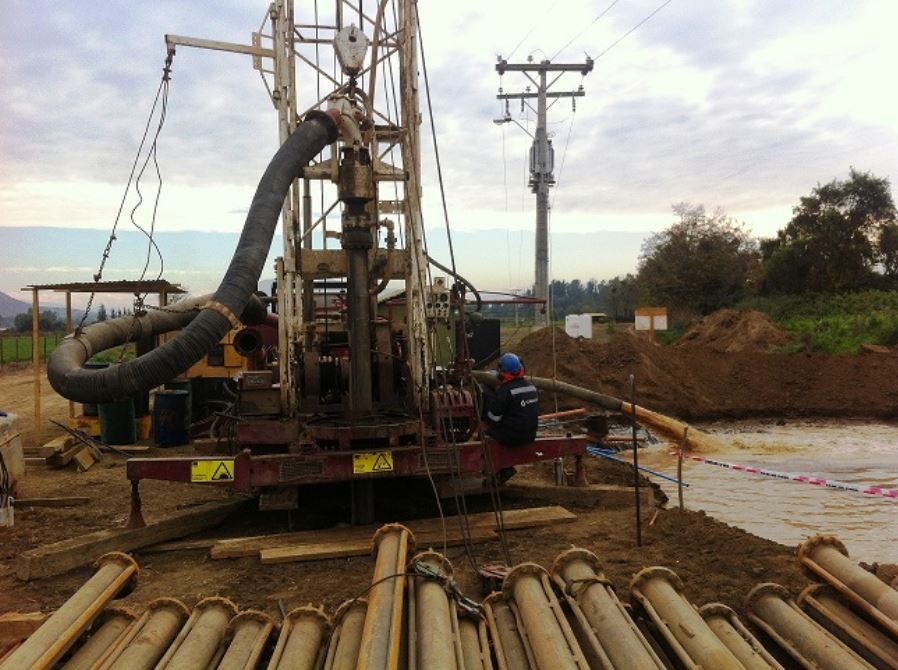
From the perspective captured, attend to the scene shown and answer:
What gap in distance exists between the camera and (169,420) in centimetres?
1199

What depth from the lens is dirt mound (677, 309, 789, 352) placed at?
930 inches

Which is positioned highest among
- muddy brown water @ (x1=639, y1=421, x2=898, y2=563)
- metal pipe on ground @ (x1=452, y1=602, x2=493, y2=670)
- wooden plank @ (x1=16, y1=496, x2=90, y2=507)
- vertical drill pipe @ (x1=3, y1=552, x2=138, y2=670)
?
vertical drill pipe @ (x1=3, y1=552, x2=138, y2=670)

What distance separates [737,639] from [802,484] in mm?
7345

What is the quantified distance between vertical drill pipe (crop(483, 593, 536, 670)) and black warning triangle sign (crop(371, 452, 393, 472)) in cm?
242

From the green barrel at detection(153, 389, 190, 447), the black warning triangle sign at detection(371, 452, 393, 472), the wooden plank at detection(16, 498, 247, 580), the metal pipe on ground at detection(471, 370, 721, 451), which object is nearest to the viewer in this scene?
the wooden plank at detection(16, 498, 247, 580)

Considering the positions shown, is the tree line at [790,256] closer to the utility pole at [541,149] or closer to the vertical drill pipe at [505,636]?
the utility pole at [541,149]

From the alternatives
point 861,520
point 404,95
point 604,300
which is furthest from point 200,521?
point 604,300

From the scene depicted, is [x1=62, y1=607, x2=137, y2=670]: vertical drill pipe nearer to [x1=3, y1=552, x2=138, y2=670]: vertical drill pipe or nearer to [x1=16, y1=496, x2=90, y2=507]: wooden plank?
[x1=3, y1=552, x2=138, y2=670]: vertical drill pipe

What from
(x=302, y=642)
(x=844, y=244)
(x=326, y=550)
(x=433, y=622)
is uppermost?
(x=844, y=244)

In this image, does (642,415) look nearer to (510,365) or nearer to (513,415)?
(510,365)

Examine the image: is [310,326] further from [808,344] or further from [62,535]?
[808,344]

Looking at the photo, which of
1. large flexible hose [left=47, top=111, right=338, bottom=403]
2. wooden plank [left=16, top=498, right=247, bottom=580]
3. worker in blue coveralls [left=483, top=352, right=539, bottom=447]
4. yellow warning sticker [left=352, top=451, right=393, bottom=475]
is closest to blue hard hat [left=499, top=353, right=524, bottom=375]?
worker in blue coveralls [left=483, top=352, right=539, bottom=447]

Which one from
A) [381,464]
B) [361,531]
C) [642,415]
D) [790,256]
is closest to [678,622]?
[381,464]

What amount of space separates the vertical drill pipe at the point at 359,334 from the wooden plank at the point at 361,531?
3.78ft
